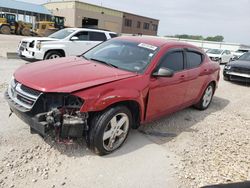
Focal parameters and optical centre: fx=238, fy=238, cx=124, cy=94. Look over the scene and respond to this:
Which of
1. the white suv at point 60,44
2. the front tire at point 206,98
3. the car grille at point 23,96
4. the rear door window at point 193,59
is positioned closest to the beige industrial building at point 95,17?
the white suv at point 60,44

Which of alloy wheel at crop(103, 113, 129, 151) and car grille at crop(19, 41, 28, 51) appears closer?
alloy wheel at crop(103, 113, 129, 151)

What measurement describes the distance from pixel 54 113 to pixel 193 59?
3.41m

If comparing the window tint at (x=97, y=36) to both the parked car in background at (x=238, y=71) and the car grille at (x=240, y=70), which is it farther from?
the car grille at (x=240, y=70)

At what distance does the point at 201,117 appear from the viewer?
554 centimetres

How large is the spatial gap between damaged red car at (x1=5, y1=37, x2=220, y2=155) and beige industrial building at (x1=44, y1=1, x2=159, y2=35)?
51842mm

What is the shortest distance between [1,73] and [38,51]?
2.09 metres

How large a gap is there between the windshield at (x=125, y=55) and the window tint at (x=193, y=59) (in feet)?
3.62

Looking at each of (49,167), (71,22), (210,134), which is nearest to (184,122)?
(210,134)

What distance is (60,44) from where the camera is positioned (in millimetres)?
9906

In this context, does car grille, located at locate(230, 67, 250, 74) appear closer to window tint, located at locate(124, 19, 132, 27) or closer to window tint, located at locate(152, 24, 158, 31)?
window tint, located at locate(124, 19, 132, 27)

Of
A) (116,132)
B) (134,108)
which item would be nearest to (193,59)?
(134,108)

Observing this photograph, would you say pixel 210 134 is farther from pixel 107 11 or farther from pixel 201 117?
pixel 107 11

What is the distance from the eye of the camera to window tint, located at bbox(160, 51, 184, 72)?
4238mm

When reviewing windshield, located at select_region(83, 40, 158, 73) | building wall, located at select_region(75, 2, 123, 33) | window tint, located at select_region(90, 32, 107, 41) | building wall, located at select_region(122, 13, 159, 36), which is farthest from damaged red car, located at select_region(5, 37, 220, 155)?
building wall, located at select_region(122, 13, 159, 36)
